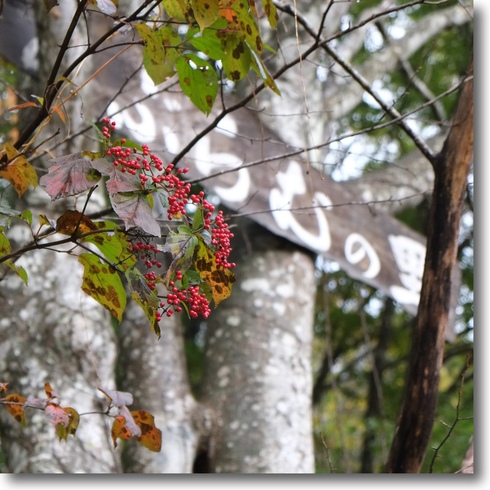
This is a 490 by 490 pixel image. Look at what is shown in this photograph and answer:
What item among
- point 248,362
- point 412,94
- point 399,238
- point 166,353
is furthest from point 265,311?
point 412,94

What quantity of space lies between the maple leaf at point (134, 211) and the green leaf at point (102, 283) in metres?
0.10

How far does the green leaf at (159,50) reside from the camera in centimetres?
80

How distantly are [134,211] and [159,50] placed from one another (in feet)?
0.80

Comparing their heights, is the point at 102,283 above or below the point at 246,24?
below

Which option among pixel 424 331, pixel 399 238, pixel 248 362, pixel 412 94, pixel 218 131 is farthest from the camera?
pixel 412 94

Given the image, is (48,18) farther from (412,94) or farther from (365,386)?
(365,386)

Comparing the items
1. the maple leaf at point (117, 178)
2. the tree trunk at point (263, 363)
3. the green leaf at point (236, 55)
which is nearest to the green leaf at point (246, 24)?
the green leaf at point (236, 55)

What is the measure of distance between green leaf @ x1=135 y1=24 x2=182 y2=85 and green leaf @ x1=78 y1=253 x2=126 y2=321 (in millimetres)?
234

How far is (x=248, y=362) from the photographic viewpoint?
5.10 feet

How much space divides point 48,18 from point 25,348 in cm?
58

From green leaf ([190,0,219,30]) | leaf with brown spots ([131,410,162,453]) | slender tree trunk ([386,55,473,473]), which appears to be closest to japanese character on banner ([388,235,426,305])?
slender tree trunk ([386,55,473,473])

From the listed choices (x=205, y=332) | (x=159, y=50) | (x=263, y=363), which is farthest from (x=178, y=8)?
(x=205, y=332)

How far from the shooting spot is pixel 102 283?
0.76 meters

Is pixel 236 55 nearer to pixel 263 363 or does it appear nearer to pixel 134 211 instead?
pixel 134 211
